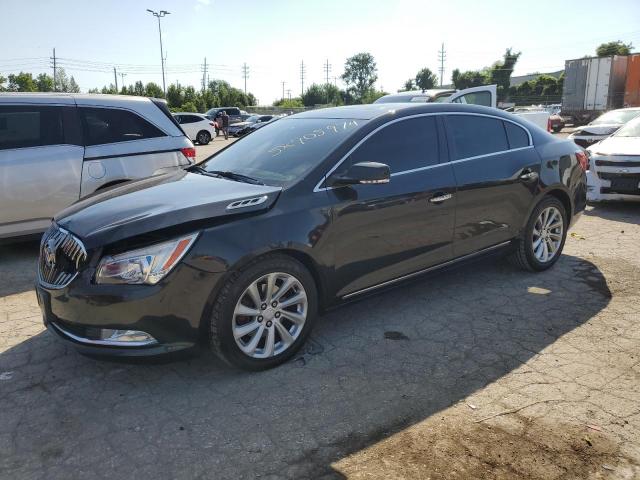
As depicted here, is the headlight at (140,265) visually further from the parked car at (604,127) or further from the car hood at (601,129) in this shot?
the car hood at (601,129)

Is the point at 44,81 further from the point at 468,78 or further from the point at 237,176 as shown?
the point at 237,176

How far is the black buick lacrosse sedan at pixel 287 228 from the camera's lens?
2971 mm

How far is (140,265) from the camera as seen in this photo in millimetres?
2926

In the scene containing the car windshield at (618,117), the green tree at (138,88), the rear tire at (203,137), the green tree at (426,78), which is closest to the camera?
the car windshield at (618,117)

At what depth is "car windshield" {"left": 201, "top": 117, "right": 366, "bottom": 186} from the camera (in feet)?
12.2

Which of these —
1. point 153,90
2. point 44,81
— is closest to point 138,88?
point 153,90

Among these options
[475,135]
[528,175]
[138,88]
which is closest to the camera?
[475,135]

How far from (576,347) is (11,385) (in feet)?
12.1

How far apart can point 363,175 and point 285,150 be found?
82 cm

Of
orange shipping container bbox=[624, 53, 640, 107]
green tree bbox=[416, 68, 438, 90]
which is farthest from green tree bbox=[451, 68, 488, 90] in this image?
orange shipping container bbox=[624, 53, 640, 107]

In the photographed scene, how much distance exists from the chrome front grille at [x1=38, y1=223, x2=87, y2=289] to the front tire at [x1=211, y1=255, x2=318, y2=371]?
0.85 metres

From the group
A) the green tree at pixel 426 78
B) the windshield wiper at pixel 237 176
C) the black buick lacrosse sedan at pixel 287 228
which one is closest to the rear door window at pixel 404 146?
the black buick lacrosse sedan at pixel 287 228

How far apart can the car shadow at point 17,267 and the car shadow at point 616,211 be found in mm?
7389

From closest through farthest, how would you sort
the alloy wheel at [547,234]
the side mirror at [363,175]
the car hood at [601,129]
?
1. the side mirror at [363,175]
2. the alloy wheel at [547,234]
3. the car hood at [601,129]
